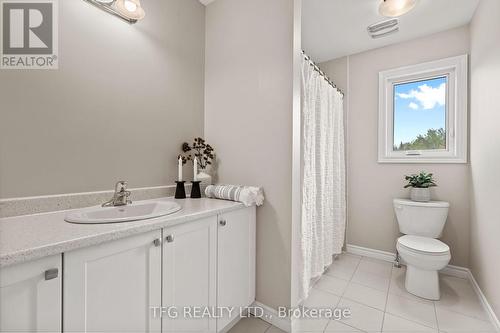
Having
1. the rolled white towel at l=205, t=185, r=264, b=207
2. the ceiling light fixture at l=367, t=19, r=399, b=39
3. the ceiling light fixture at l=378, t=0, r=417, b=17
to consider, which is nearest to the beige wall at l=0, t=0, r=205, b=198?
the rolled white towel at l=205, t=185, r=264, b=207

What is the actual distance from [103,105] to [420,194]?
8.94 feet

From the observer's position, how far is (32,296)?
0.65 metres

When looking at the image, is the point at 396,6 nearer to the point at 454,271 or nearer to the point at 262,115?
the point at 262,115

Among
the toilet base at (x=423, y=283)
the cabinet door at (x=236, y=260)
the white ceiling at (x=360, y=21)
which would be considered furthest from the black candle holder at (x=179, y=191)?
the toilet base at (x=423, y=283)

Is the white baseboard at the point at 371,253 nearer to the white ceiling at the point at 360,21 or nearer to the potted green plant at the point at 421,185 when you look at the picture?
the potted green plant at the point at 421,185

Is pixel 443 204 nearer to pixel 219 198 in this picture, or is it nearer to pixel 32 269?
pixel 219 198

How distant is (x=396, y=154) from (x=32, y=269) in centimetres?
290

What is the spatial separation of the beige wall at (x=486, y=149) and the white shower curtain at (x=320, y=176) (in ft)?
3.47

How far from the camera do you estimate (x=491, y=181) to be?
59.6 inches

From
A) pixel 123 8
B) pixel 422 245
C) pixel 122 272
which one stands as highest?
pixel 123 8

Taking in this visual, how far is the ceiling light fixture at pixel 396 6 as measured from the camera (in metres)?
1.61

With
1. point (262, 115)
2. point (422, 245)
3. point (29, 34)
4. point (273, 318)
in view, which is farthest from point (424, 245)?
point (29, 34)

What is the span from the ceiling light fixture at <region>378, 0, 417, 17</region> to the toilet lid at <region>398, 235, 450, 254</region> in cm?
184

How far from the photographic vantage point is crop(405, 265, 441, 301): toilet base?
1.73 meters
